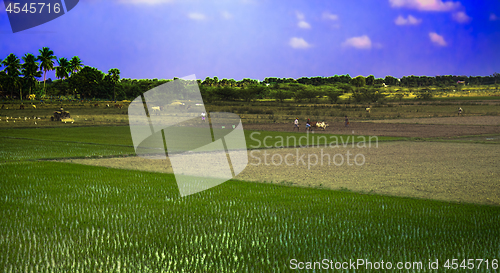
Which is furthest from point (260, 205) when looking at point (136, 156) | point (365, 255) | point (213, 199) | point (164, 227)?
point (136, 156)

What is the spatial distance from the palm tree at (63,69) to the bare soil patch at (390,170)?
10792 cm

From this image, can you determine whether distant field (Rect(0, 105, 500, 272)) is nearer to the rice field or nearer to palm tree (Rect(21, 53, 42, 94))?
the rice field

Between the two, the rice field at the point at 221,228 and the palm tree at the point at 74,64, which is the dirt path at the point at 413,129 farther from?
the palm tree at the point at 74,64

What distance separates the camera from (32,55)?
93.7 metres

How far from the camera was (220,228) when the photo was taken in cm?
639

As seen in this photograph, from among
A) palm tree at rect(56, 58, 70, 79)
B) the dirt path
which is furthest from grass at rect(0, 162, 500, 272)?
palm tree at rect(56, 58, 70, 79)

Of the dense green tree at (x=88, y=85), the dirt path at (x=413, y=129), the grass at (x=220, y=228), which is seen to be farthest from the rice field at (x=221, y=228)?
the dense green tree at (x=88, y=85)

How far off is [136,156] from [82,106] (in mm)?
56218

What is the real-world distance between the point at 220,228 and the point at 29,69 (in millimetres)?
100431

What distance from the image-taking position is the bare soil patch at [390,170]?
32.7 feet

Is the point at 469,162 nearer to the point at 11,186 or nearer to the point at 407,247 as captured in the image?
the point at 407,247

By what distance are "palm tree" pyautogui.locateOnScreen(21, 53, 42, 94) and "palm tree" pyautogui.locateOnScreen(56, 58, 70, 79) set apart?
16091 millimetres

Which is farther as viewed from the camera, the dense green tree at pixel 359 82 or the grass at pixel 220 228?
the dense green tree at pixel 359 82

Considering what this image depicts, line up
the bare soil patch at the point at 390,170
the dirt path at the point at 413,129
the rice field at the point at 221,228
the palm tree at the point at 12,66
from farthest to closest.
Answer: the palm tree at the point at 12,66, the dirt path at the point at 413,129, the bare soil patch at the point at 390,170, the rice field at the point at 221,228
